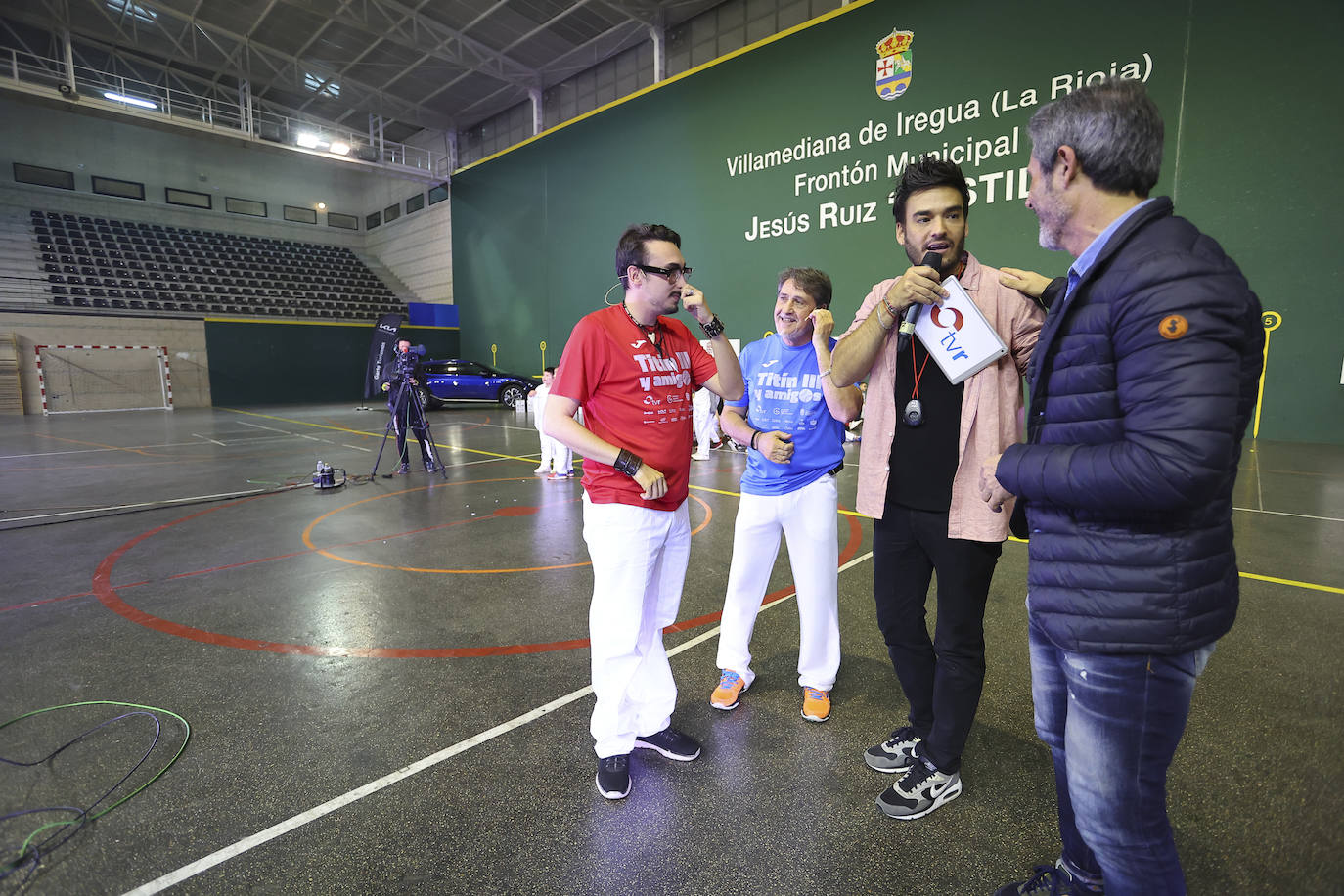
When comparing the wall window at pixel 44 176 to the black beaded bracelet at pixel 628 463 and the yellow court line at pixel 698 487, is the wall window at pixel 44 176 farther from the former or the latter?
the black beaded bracelet at pixel 628 463

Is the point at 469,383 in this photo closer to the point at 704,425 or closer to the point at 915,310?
the point at 704,425

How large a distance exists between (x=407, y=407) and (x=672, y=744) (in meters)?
6.89

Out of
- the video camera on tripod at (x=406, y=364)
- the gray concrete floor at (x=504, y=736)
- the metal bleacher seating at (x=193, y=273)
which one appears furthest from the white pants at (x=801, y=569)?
the metal bleacher seating at (x=193, y=273)

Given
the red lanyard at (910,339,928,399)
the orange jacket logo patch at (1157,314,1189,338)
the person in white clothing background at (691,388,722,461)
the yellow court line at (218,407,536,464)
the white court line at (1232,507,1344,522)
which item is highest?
the orange jacket logo patch at (1157,314,1189,338)

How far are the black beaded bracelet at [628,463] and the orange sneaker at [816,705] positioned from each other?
51.7 inches

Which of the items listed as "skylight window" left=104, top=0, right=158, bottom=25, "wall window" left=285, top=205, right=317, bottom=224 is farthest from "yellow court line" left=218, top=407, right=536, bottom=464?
"wall window" left=285, top=205, right=317, bottom=224

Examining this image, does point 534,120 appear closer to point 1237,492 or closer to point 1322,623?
point 1237,492

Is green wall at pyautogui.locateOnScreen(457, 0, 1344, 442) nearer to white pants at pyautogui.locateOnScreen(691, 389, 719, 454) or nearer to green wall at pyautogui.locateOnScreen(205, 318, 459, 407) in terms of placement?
white pants at pyautogui.locateOnScreen(691, 389, 719, 454)

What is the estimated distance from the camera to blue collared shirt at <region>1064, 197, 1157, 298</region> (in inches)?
46.8

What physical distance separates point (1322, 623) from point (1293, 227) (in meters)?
8.53

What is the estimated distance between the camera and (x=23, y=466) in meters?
8.59

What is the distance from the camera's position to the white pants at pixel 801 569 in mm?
2559

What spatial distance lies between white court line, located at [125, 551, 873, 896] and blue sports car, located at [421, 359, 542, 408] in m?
15.8

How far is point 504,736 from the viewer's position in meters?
2.48
